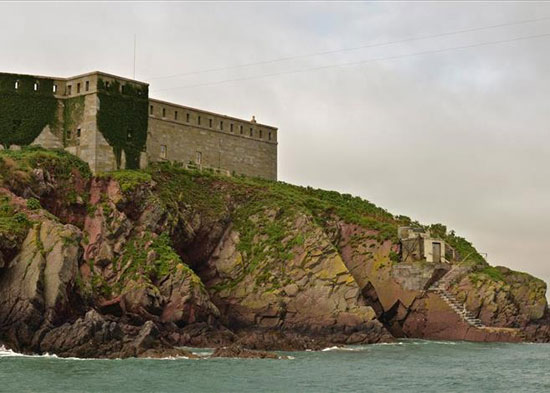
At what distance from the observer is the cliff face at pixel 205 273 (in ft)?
217

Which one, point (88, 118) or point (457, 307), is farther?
point (457, 307)

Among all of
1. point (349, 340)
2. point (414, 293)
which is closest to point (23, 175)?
point (349, 340)

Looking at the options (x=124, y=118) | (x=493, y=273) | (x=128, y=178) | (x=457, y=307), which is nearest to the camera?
(x=128, y=178)

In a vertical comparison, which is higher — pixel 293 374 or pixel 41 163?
pixel 41 163

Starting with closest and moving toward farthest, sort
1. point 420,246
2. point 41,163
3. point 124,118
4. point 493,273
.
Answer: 1. point 41,163
2. point 124,118
3. point 493,273
4. point 420,246

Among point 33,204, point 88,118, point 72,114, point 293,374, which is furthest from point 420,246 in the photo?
point 293,374

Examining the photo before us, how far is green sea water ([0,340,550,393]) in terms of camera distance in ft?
165

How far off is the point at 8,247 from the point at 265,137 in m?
47.1

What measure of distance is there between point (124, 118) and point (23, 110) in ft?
30.6

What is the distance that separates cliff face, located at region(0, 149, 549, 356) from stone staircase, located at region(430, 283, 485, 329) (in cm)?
60

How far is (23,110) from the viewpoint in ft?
288

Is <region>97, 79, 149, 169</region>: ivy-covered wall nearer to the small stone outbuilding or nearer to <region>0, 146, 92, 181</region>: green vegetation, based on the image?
<region>0, 146, 92, 181</region>: green vegetation

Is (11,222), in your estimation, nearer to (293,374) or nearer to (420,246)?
(293,374)

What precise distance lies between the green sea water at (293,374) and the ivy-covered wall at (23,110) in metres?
30.2
